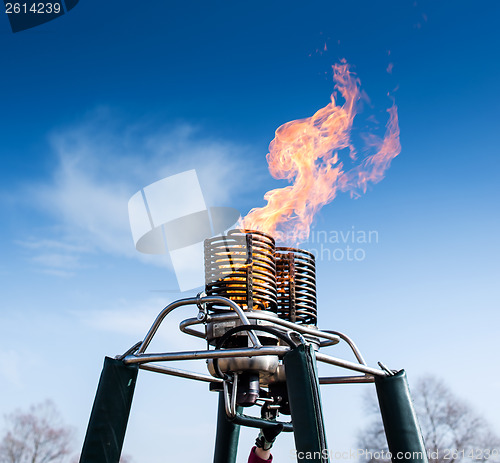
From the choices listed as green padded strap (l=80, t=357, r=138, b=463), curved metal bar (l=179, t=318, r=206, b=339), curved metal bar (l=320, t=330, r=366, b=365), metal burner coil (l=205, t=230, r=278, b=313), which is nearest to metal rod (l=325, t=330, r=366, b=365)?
curved metal bar (l=320, t=330, r=366, b=365)

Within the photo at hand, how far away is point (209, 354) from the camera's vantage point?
3.51 m

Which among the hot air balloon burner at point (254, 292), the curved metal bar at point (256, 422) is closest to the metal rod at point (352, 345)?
the hot air balloon burner at point (254, 292)

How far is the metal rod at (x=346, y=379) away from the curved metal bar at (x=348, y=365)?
0.69 feet

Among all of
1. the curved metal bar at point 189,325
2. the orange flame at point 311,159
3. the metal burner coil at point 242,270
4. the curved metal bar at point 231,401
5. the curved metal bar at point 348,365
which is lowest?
the curved metal bar at point 231,401

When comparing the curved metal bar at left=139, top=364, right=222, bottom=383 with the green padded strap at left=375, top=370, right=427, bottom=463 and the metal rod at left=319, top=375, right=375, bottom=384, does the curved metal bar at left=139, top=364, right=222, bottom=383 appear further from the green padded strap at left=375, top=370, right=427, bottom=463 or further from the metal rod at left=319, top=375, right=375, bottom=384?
the green padded strap at left=375, top=370, right=427, bottom=463

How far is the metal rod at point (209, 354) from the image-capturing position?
3398mm

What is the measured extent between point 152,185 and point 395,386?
2288 mm

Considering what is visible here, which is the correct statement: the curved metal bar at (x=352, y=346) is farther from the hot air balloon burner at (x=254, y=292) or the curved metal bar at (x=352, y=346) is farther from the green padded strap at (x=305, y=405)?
the green padded strap at (x=305, y=405)

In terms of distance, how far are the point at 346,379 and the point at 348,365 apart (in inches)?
30.2

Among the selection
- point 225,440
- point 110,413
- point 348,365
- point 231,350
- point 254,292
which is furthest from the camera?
point 225,440

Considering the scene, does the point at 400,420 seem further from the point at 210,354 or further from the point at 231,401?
the point at 210,354

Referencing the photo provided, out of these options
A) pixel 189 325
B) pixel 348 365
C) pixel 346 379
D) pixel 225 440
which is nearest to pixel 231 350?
pixel 189 325

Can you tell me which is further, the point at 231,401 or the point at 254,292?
the point at 254,292

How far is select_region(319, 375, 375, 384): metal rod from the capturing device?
4.37m
